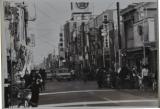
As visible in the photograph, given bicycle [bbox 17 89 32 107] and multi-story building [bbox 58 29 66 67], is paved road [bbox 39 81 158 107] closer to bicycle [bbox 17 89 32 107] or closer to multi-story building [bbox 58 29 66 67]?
bicycle [bbox 17 89 32 107]

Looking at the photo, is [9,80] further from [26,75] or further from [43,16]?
[43,16]

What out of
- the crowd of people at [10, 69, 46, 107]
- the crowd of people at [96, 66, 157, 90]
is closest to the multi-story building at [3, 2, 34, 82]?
the crowd of people at [10, 69, 46, 107]

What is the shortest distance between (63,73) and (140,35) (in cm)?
235

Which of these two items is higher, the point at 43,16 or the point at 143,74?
the point at 43,16

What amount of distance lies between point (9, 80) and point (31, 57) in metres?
0.85

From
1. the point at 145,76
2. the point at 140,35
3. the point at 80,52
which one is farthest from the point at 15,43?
the point at 145,76

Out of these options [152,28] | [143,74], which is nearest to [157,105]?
[143,74]

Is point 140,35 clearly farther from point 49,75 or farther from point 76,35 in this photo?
point 49,75

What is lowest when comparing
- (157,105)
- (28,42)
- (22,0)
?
(157,105)

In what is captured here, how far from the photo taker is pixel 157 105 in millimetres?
13141

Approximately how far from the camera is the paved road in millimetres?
13230

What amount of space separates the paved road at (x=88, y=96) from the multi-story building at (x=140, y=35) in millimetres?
815

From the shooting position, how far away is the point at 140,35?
43.6ft

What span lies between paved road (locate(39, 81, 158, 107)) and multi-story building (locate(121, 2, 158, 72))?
2.67 feet
